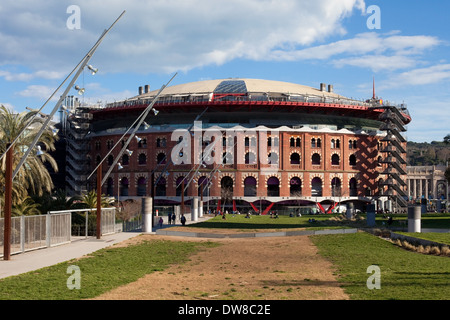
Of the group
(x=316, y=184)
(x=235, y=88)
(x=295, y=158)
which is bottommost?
(x=316, y=184)

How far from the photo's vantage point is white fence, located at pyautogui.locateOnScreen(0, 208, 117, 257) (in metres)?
27.8

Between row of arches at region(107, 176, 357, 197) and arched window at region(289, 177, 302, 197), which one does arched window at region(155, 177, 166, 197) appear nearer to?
row of arches at region(107, 176, 357, 197)

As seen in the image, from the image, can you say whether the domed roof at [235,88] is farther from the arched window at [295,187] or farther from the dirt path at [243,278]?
the dirt path at [243,278]

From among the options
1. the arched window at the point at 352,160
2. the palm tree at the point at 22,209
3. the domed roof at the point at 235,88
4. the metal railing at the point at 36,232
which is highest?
the domed roof at the point at 235,88

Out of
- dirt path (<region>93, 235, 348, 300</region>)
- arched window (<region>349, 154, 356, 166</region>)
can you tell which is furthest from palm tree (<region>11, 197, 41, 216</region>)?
arched window (<region>349, 154, 356, 166</region>)

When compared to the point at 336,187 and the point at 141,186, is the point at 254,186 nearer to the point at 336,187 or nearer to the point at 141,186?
the point at 336,187

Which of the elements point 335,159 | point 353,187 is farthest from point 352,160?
point 353,187

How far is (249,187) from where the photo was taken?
3834 inches

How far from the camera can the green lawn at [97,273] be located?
16116mm

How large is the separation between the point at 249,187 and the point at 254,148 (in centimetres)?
736

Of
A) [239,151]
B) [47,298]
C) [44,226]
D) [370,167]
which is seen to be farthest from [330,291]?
[370,167]

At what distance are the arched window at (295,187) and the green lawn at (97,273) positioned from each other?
64711mm

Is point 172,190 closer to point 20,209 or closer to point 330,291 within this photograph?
point 20,209

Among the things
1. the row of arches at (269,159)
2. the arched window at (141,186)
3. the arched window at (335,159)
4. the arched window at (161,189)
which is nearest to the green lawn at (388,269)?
the row of arches at (269,159)
